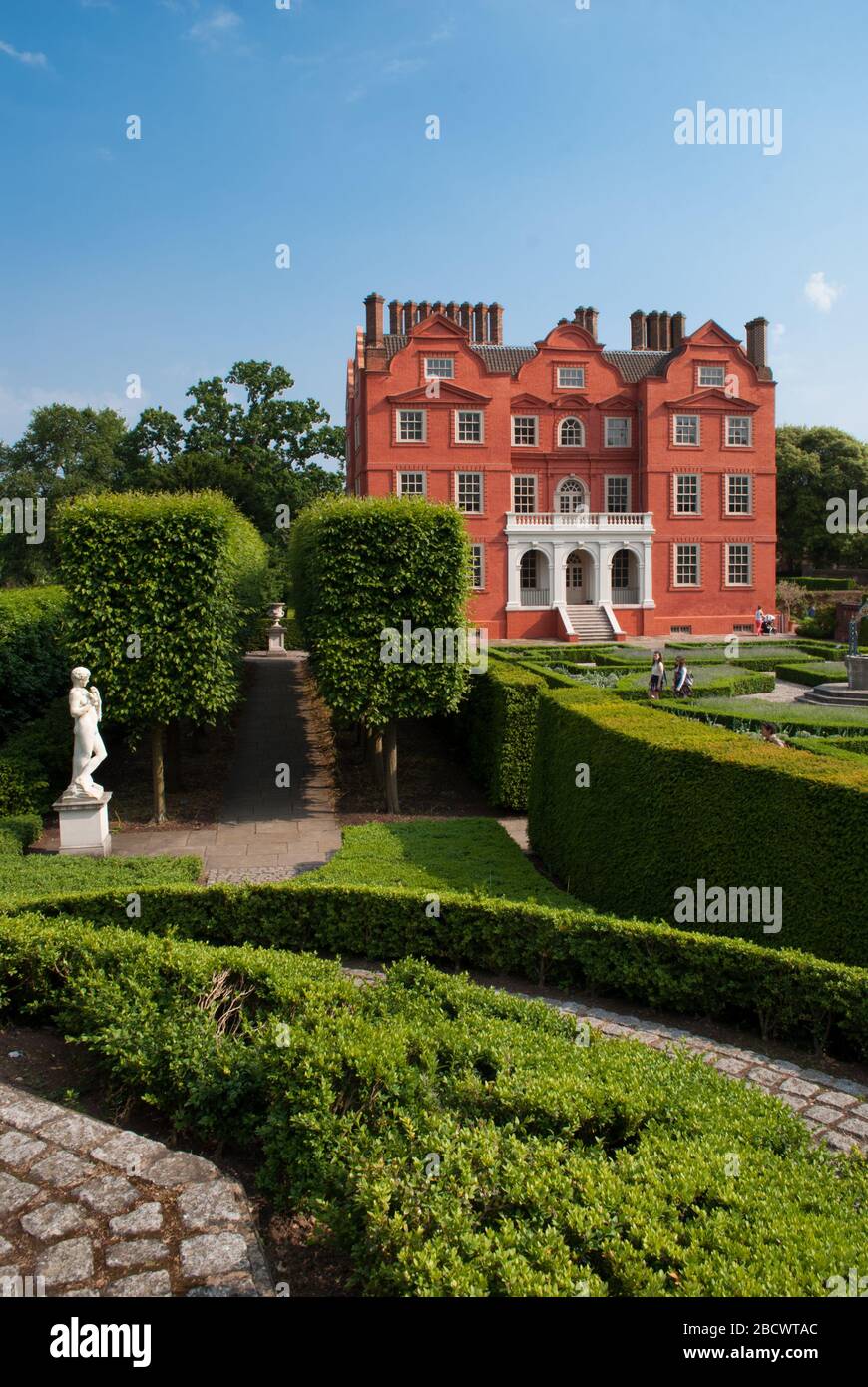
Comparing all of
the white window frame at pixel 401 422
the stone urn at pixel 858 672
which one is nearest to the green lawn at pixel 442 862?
the stone urn at pixel 858 672

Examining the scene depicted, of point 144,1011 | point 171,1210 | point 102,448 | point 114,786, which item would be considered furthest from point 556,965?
point 102,448

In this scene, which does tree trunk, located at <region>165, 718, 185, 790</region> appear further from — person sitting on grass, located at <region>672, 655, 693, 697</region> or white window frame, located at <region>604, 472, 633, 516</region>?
white window frame, located at <region>604, 472, 633, 516</region>

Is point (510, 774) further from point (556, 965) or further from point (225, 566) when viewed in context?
point (556, 965)

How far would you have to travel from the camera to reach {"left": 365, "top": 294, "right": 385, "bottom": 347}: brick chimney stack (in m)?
44.4

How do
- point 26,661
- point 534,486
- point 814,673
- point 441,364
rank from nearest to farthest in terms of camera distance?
point 26,661 < point 814,673 < point 441,364 < point 534,486

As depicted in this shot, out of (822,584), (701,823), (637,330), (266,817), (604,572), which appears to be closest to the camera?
(701,823)

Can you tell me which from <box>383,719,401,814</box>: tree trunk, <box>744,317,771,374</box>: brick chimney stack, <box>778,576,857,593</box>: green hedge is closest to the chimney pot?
<box>744,317,771,374</box>: brick chimney stack

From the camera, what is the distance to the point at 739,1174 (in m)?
4.72

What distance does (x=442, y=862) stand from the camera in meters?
12.4

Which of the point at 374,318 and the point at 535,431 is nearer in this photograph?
the point at 374,318

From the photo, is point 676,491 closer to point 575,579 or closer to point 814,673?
point 575,579

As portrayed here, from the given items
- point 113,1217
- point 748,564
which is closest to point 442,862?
point 113,1217

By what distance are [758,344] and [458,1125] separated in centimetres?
4950
